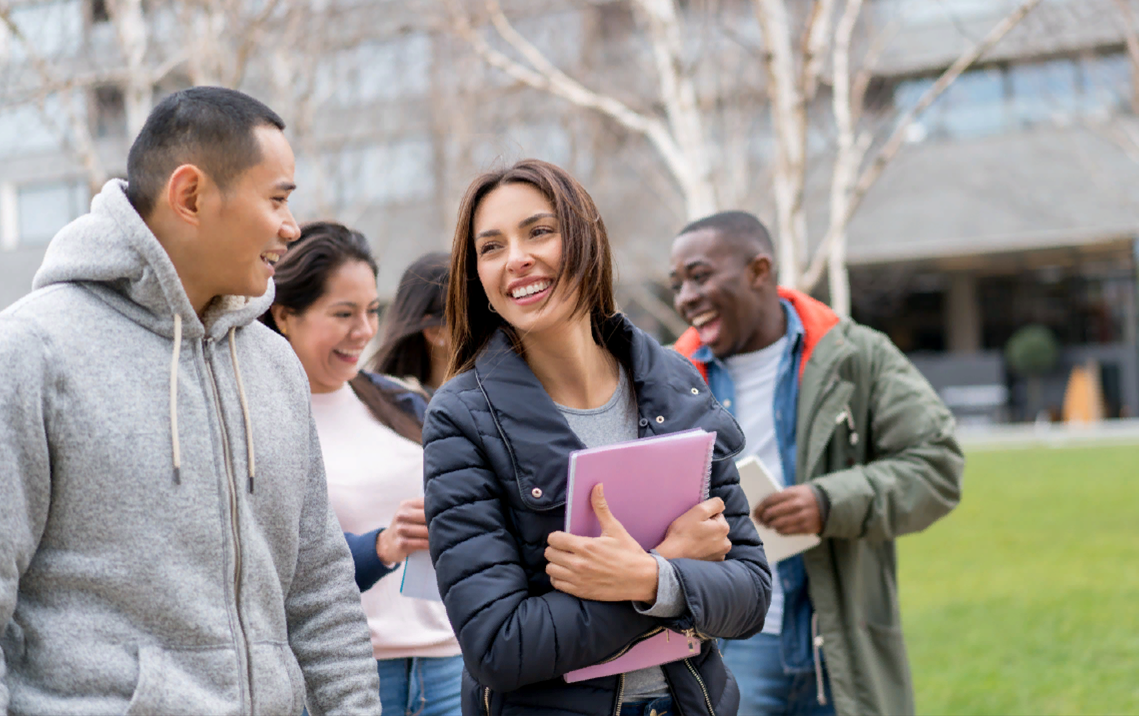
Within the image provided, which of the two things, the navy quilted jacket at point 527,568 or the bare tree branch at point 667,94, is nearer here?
the navy quilted jacket at point 527,568

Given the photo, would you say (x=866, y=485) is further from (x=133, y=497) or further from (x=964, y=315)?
(x=964, y=315)

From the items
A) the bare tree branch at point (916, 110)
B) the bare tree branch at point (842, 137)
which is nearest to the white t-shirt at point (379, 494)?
the bare tree branch at point (916, 110)

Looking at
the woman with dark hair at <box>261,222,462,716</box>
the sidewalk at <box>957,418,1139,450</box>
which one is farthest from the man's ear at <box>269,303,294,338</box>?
the sidewalk at <box>957,418,1139,450</box>

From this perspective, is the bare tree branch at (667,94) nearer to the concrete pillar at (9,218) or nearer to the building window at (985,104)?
the building window at (985,104)

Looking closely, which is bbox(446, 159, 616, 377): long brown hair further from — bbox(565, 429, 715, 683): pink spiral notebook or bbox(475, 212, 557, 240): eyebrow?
bbox(565, 429, 715, 683): pink spiral notebook

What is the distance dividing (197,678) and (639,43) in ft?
53.7

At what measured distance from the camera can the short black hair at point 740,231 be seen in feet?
12.7

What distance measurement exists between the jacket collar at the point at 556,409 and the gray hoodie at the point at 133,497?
1.46 ft

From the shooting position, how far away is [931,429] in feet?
11.8

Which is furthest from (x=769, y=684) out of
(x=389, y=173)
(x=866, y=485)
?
(x=389, y=173)

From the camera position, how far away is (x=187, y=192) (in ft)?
6.68

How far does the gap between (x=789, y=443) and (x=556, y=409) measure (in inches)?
60.6

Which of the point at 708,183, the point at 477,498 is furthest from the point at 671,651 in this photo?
the point at 708,183

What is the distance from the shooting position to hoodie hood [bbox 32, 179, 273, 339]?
1.96 metres
